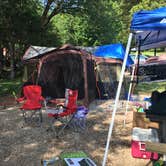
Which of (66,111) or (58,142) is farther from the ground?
(66,111)

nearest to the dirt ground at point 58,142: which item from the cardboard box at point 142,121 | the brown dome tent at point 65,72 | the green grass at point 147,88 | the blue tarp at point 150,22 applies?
the cardboard box at point 142,121

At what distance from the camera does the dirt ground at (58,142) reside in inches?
162

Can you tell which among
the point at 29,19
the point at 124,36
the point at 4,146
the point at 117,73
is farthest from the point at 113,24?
the point at 4,146

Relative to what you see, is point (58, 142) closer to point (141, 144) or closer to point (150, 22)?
point (141, 144)

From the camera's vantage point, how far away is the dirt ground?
13.5ft

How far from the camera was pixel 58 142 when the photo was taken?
4840mm

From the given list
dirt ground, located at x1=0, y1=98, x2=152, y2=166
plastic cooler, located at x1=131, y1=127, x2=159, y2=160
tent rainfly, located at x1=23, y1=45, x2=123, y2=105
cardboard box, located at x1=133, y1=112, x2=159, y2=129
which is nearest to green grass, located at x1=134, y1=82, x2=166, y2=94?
tent rainfly, located at x1=23, y1=45, x2=123, y2=105

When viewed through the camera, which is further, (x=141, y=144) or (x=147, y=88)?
(x=147, y=88)

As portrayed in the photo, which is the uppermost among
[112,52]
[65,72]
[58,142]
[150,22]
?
[150,22]

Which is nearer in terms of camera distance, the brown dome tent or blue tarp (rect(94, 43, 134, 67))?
the brown dome tent

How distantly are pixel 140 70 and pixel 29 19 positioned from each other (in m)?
10.9

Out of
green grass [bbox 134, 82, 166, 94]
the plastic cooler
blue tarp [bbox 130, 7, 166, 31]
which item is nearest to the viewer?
blue tarp [bbox 130, 7, 166, 31]

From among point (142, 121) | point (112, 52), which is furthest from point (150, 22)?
point (112, 52)

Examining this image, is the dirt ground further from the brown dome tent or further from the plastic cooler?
the brown dome tent
